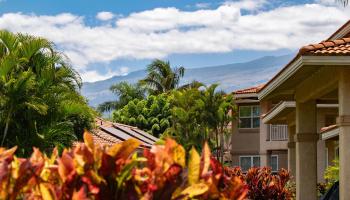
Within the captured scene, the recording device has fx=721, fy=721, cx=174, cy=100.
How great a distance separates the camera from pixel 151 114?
60750mm

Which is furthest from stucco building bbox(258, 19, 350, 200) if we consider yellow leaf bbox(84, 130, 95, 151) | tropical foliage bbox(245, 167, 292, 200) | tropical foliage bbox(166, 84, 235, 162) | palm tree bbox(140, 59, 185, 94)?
palm tree bbox(140, 59, 185, 94)

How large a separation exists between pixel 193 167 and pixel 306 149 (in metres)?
14.6

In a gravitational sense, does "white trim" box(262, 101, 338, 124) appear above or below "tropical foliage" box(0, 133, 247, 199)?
above

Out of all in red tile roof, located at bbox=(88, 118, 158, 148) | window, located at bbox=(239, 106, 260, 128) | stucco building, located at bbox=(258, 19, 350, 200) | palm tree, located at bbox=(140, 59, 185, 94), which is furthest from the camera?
palm tree, located at bbox=(140, 59, 185, 94)

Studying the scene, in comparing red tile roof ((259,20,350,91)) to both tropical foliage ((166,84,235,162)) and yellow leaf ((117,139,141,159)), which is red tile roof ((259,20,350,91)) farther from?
tropical foliage ((166,84,235,162))

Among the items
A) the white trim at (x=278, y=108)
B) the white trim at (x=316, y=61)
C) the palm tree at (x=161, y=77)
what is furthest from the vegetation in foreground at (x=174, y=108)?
the white trim at (x=316, y=61)

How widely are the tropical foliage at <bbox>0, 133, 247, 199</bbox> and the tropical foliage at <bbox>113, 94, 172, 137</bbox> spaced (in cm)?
5613

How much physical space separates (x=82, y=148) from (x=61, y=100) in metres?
20.1

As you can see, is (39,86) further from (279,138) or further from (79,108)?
(279,138)

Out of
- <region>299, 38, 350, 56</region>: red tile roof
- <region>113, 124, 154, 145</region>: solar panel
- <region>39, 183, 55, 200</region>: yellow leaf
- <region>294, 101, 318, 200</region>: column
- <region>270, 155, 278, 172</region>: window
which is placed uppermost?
<region>113, 124, 154, 145</region>: solar panel

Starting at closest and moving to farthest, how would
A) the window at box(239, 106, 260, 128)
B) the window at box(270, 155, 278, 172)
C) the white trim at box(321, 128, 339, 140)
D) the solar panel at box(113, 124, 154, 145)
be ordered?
the white trim at box(321, 128, 339, 140) < the solar panel at box(113, 124, 154, 145) < the window at box(270, 155, 278, 172) < the window at box(239, 106, 260, 128)

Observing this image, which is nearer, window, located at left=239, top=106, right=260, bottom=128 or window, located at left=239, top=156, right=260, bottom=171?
window, located at left=239, top=106, right=260, bottom=128

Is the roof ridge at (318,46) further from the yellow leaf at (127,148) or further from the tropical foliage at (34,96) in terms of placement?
the tropical foliage at (34,96)

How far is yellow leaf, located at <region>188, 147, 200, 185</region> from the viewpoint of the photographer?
288 centimetres
